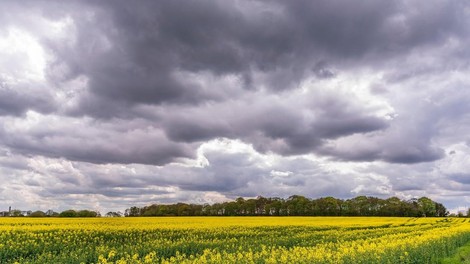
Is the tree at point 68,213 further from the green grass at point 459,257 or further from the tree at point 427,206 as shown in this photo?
the tree at point 427,206

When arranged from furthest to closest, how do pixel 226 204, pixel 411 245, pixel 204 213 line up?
pixel 226 204
pixel 204 213
pixel 411 245

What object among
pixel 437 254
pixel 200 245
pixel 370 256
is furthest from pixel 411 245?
pixel 200 245

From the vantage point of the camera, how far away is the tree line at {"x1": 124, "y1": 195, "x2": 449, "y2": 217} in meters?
116

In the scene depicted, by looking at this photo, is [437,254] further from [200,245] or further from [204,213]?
[204,213]

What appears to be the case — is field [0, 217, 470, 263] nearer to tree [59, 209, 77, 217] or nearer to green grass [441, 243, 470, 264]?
green grass [441, 243, 470, 264]

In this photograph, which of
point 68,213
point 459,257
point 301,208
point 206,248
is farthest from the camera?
point 301,208

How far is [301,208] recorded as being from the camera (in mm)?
133125

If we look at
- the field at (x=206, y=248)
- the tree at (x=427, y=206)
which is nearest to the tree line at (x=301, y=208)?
the tree at (x=427, y=206)

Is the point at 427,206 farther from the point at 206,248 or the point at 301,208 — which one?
the point at 206,248

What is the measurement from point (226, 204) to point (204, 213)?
12682mm

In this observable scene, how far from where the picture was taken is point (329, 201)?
14238 centimetres

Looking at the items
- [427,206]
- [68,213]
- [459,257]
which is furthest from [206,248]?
[427,206]

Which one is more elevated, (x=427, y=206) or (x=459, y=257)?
(x=427, y=206)

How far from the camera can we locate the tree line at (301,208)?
116000mm
